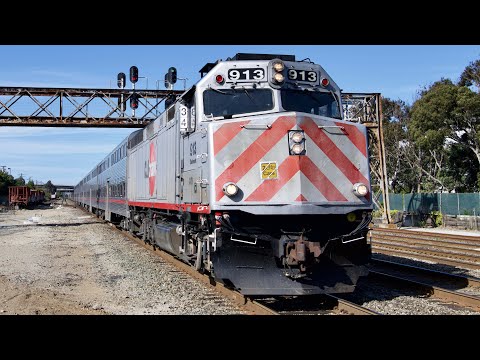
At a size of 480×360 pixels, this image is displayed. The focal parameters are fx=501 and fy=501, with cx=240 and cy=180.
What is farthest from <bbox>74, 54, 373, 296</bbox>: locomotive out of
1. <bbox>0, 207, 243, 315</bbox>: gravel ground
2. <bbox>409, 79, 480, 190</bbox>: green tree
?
<bbox>409, 79, 480, 190</bbox>: green tree

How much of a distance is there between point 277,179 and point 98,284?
4.68m

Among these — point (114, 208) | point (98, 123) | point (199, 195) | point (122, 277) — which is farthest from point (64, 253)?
point (98, 123)

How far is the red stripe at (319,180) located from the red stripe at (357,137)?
829 mm

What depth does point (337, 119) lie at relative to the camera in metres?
8.02

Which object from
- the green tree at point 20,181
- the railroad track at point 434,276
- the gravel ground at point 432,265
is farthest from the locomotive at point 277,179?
the green tree at point 20,181

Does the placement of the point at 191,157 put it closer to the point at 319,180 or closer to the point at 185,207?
the point at 185,207

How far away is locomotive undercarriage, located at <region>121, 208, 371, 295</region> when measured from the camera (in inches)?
281

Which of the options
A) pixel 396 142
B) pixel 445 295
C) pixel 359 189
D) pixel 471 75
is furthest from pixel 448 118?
pixel 359 189

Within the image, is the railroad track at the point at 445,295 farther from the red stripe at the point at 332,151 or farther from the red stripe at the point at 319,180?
the red stripe at the point at 319,180

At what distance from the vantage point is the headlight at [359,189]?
24.7 ft

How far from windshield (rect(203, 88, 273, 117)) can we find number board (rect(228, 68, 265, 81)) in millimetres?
182

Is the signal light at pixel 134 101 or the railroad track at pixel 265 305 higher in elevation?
the signal light at pixel 134 101
